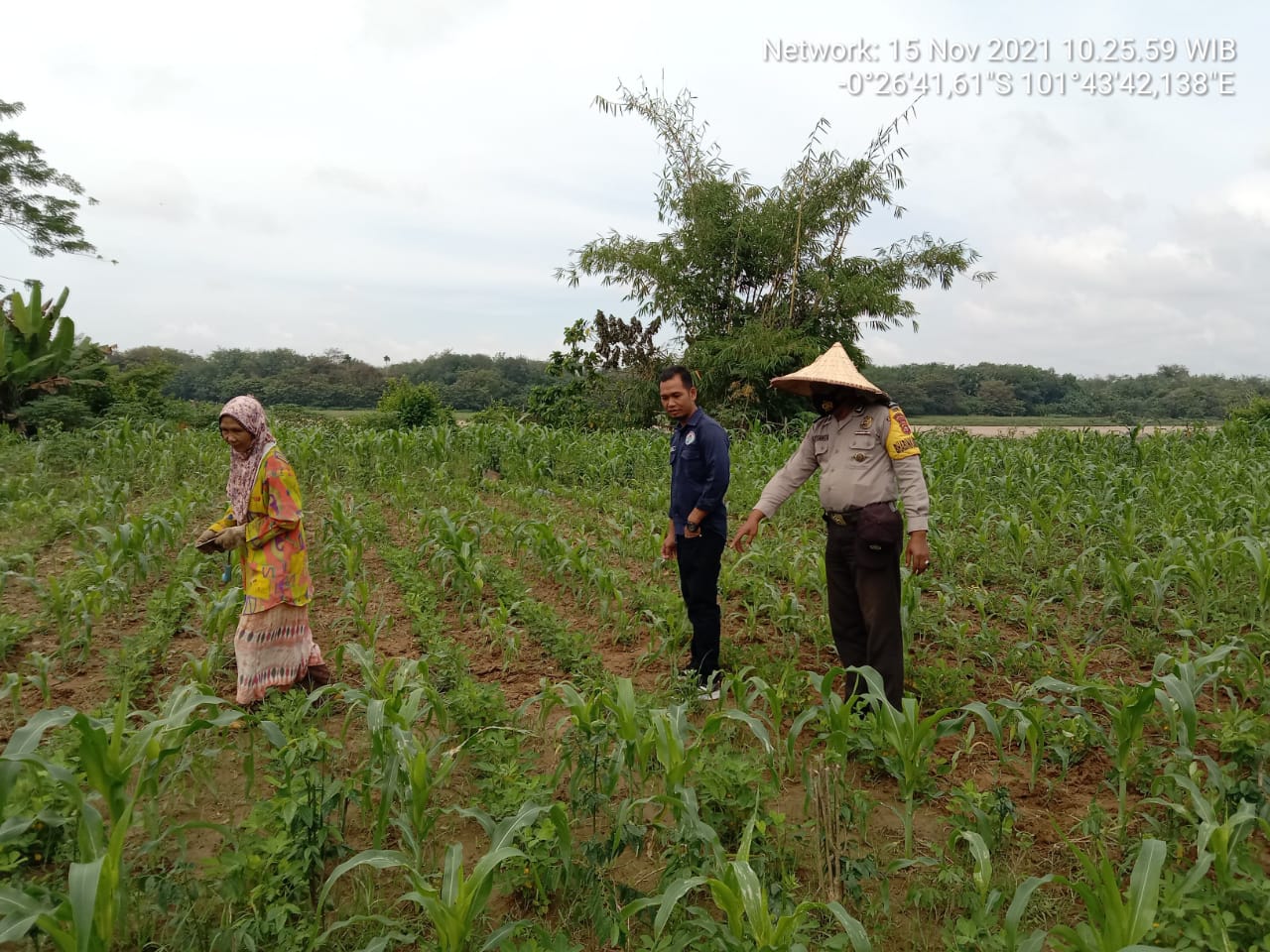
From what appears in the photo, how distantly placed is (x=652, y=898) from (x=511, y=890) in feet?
1.82

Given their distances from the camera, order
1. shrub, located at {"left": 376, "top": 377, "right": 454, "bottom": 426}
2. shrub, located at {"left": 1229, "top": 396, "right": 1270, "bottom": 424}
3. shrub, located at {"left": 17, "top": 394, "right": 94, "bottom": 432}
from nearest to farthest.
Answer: shrub, located at {"left": 17, "top": 394, "right": 94, "bottom": 432}
shrub, located at {"left": 1229, "top": 396, "right": 1270, "bottom": 424}
shrub, located at {"left": 376, "top": 377, "right": 454, "bottom": 426}

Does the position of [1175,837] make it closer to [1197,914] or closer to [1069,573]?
[1197,914]

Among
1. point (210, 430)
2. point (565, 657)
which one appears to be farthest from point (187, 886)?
point (210, 430)

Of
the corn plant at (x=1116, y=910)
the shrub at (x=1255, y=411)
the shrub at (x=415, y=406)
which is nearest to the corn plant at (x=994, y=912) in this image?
the corn plant at (x=1116, y=910)

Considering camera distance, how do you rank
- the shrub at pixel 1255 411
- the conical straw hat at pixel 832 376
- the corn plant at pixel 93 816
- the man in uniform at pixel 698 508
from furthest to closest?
the shrub at pixel 1255 411 < the man in uniform at pixel 698 508 < the conical straw hat at pixel 832 376 < the corn plant at pixel 93 816

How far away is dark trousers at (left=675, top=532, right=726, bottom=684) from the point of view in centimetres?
355

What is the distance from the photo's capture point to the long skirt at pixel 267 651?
134 inches

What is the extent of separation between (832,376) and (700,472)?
2.61ft

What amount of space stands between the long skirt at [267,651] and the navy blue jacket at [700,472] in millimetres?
1877

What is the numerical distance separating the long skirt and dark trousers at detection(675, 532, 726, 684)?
1841 millimetres

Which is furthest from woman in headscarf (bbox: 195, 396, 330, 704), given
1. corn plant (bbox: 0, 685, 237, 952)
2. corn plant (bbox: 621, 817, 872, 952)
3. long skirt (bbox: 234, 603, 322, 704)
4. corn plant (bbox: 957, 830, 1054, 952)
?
corn plant (bbox: 957, 830, 1054, 952)

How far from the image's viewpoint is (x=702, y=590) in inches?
142

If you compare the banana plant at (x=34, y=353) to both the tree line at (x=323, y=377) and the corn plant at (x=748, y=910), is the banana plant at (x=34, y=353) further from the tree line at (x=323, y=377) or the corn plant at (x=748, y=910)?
the corn plant at (x=748, y=910)

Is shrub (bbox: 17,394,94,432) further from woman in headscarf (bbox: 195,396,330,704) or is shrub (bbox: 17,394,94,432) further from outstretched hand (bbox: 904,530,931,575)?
outstretched hand (bbox: 904,530,931,575)
